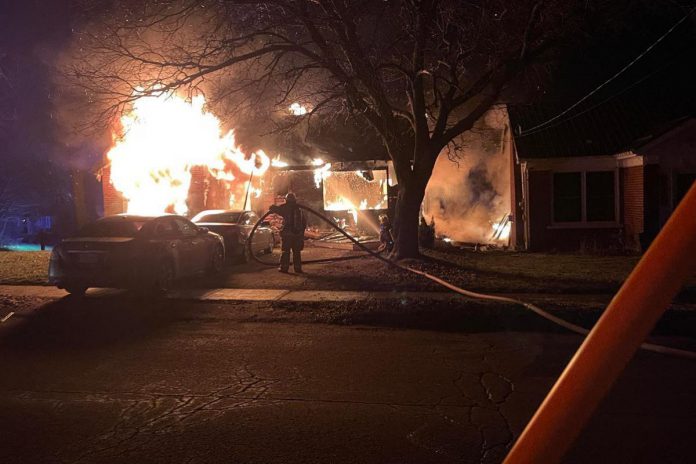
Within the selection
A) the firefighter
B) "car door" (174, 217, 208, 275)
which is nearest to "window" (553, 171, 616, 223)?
the firefighter

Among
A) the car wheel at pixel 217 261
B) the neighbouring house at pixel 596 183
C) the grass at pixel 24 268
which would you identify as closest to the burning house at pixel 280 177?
the neighbouring house at pixel 596 183

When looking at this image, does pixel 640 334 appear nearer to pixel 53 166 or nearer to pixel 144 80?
pixel 144 80

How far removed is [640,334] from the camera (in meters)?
1.38

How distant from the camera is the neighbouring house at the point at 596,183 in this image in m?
15.2

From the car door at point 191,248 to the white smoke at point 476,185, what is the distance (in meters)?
8.95

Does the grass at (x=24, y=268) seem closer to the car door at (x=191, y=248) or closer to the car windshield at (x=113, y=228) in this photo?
the car windshield at (x=113, y=228)

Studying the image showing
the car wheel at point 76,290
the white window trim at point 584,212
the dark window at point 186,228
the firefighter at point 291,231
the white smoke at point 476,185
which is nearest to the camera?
the car wheel at point 76,290

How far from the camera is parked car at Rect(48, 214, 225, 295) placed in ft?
32.3

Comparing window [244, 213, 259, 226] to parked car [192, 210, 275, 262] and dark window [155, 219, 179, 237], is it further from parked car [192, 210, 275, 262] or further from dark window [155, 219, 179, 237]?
dark window [155, 219, 179, 237]

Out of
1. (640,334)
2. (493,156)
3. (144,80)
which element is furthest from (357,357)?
(493,156)

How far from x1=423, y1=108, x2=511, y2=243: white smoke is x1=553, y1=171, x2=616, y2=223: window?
5.93ft

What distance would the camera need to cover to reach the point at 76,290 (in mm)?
10477

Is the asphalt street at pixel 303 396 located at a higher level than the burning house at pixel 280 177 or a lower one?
lower

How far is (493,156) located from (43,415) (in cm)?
1623
